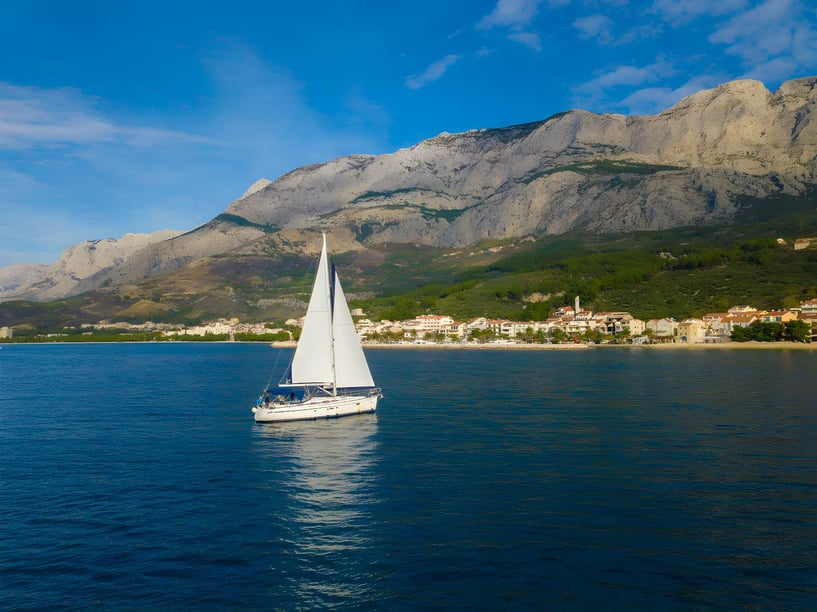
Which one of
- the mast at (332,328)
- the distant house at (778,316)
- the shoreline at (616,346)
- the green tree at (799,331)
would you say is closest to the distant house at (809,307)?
the distant house at (778,316)

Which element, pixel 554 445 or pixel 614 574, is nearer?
pixel 614 574

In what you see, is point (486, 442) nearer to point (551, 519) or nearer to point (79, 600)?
point (551, 519)

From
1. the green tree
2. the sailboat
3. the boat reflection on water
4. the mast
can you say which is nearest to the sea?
the boat reflection on water

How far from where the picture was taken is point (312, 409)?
44219mm

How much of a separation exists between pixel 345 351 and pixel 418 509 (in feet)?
73.2

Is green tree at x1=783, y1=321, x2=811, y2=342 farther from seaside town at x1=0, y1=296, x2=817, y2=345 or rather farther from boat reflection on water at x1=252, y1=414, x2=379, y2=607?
boat reflection on water at x1=252, y1=414, x2=379, y2=607

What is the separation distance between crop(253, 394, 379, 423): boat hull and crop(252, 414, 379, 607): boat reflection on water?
1.46 meters

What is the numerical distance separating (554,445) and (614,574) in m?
17.7

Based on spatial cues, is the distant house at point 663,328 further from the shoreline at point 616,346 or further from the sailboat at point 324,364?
the sailboat at point 324,364

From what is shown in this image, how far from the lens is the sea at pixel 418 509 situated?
17.2 metres

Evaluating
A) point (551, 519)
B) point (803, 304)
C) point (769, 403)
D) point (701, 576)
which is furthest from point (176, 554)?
point (803, 304)

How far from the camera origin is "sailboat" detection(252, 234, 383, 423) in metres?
44.0

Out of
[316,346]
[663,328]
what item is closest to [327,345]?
[316,346]

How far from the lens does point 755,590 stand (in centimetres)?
1683
